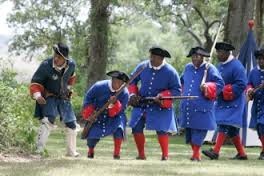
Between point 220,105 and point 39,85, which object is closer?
point 39,85

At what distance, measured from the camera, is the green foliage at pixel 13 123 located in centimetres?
1211

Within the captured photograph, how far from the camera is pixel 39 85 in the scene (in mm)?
11984

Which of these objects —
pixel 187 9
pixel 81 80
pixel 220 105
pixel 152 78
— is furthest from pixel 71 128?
pixel 187 9

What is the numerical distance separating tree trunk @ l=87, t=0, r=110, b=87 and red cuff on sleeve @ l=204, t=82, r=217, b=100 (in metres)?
12.5

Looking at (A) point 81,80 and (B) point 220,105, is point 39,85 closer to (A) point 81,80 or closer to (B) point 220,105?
(B) point 220,105

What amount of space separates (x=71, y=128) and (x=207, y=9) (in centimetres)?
2293

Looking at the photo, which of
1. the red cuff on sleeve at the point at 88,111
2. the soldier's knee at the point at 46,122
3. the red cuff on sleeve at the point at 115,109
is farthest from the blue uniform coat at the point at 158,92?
the soldier's knee at the point at 46,122

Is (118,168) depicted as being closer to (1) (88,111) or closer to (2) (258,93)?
(1) (88,111)

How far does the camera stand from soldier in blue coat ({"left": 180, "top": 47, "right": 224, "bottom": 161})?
490 inches

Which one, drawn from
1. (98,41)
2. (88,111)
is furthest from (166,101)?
(98,41)

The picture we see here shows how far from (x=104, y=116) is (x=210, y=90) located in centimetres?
167

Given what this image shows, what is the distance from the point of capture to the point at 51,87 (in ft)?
39.6

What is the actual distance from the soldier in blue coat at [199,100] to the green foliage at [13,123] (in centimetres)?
244

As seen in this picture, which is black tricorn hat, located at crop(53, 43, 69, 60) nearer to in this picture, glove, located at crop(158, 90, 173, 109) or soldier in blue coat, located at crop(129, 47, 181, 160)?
soldier in blue coat, located at crop(129, 47, 181, 160)
